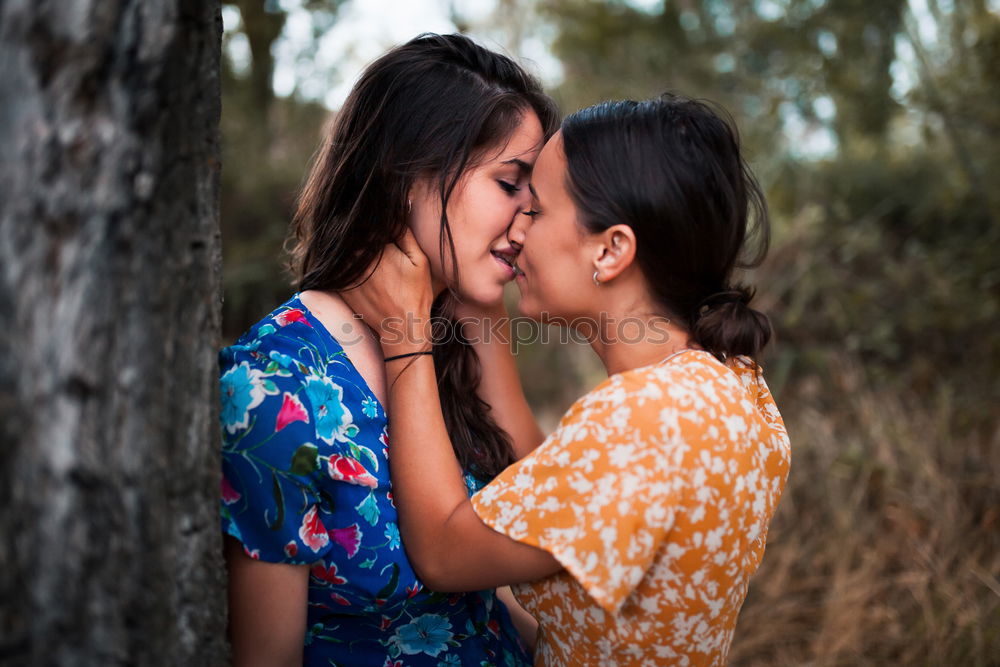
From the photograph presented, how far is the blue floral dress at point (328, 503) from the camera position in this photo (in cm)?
129

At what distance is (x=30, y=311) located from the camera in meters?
0.79

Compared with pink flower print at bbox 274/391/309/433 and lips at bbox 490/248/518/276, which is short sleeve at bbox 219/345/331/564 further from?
lips at bbox 490/248/518/276

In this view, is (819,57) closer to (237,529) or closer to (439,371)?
(439,371)

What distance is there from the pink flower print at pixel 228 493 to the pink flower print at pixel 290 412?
4.6 inches

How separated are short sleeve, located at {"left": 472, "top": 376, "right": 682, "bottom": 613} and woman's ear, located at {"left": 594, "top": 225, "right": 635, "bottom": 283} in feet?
1.05

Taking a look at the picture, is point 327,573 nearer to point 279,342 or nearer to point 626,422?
point 279,342

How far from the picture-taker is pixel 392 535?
146cm

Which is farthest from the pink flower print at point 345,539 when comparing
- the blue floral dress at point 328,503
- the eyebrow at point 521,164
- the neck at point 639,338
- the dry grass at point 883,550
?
the dry grass at point 883,550

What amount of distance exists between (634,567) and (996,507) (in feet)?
9.07

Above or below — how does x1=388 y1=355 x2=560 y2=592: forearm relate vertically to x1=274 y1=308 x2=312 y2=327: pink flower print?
below

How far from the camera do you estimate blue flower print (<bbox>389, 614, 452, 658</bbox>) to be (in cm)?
155

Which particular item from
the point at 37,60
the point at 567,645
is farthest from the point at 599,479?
the point at 37,60

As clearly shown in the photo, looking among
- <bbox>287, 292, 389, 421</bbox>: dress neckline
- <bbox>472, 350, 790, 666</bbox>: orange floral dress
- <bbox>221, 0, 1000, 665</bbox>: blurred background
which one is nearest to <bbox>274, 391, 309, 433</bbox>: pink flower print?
<bbox>287, 292, 389, 421</bbox>: dress neckline

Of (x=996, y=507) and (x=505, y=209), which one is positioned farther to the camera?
(x=996, y=507)
